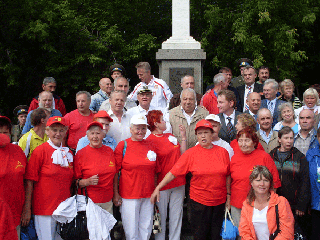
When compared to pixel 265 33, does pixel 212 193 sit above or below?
below

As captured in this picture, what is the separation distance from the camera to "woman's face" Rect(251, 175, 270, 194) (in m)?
4.02

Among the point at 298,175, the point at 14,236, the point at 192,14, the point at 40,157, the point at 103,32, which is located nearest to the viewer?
the point at 14,236

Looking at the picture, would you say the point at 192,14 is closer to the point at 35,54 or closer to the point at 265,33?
the point at 265,33

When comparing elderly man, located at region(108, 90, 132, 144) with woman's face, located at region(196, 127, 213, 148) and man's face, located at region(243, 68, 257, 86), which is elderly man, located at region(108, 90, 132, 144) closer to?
woman's face, located at region(196, 127, 213, 148)

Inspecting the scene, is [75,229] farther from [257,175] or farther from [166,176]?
[257,175]

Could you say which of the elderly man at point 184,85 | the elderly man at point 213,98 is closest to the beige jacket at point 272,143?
A: the elderly man at point 213,98

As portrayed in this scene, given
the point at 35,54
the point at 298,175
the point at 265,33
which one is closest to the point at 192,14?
the point at 265,33

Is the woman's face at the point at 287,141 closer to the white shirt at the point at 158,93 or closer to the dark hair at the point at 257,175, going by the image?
the dark hair at the point at 257,175

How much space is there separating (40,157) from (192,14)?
541 inches

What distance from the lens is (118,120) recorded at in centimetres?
552

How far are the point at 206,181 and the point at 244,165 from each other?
0.47 metres

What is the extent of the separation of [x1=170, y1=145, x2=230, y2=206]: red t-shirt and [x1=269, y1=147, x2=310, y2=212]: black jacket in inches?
28.5

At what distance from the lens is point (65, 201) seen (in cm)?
437

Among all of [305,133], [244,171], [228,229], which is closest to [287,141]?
[244,171]
